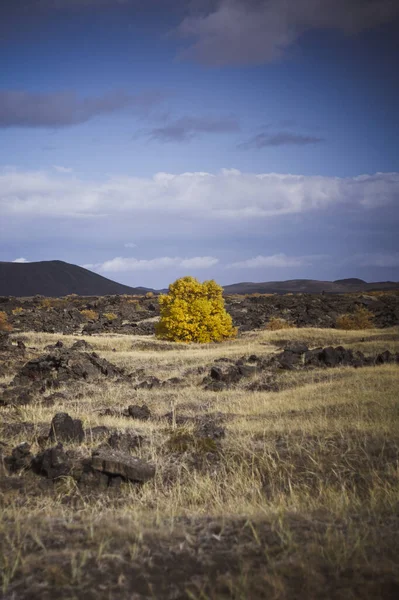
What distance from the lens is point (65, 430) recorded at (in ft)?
29.5

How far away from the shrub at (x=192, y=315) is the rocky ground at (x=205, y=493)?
18.5 metres

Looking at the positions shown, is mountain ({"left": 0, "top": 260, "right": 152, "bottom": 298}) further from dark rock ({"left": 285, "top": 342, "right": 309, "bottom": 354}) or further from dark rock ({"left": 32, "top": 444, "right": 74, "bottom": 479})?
dark rock ({"left": 32, "top": 444, "right": 74, "bottom": 479})

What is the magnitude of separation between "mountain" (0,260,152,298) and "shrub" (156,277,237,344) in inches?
5082

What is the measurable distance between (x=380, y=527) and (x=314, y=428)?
516 centimetres

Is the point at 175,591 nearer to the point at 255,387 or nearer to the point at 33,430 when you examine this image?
the point at 33,430

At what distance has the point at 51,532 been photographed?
13.7 feet

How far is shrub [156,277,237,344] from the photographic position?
1367 inches

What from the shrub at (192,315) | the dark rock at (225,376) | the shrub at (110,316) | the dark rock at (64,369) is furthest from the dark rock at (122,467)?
the shrub at (110,316)

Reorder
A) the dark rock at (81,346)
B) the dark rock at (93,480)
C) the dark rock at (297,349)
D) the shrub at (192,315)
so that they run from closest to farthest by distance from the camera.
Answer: the dark rock at (93,480) < the dark rock at (297,349) < the dark rock at (81,346) < the shrub at (192,315)

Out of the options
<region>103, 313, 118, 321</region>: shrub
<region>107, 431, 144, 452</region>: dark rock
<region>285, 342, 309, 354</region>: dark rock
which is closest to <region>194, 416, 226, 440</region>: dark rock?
<region>107, 431, 144, 452</region>: dark rock

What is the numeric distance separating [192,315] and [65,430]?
87.3ft

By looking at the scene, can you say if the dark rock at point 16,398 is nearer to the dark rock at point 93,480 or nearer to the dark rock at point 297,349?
the dark rock at point 93,480

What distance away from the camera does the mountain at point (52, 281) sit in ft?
538

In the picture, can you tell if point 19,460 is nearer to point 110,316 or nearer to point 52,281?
point 110,316
